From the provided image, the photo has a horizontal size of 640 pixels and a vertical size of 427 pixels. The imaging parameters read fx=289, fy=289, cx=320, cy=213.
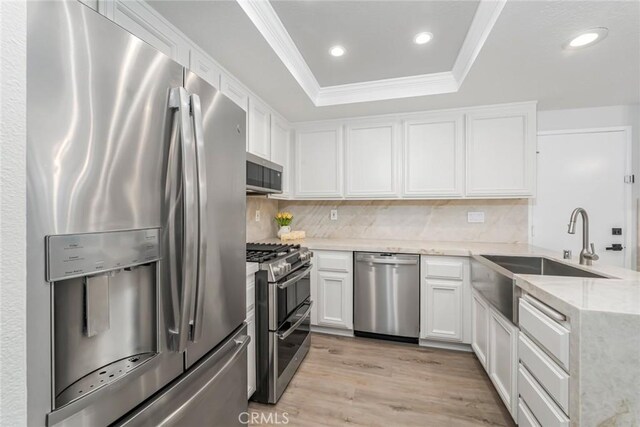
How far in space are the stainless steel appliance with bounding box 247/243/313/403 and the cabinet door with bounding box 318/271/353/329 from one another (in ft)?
2.35

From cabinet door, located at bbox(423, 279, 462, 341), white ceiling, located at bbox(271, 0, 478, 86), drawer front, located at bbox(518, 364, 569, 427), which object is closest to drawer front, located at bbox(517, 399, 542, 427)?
drawer front, located at bbox(518, 364, 569, 427)

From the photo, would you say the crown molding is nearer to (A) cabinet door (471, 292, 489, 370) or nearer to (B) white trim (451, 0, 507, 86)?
(B) white trim (451, 0, 507, 86)

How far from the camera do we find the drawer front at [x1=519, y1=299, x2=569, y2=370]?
43.6 inches

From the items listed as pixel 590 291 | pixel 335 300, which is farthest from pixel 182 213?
pixel 335 300

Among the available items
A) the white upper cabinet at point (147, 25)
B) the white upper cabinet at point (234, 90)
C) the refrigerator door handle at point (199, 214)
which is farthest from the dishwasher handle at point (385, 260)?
the white upper cabinet at point (147, 25)

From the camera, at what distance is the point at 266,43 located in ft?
5.92

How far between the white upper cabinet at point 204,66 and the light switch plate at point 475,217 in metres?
2.79

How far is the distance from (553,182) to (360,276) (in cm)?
223

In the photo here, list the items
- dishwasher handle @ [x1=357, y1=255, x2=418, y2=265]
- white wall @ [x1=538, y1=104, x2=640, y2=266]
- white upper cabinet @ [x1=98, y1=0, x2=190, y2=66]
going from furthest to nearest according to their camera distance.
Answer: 1. white wall @ [x1=538, y1=104, x2=640, y2=266]
2. dishwasher handle @ [x1=357, y1=255, x2=418, y2=265]
3. white upper cabinet @ [x1=98, y1=0, x2=190, y2=66]

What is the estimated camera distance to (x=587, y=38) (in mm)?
1725

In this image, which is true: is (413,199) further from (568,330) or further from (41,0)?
(41,0)

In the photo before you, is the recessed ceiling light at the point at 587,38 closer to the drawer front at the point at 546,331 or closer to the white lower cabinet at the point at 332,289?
the drawer front at the point at 546,331

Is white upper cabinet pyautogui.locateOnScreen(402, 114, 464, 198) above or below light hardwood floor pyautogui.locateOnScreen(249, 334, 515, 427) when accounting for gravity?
above

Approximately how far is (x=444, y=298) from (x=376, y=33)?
223cm
